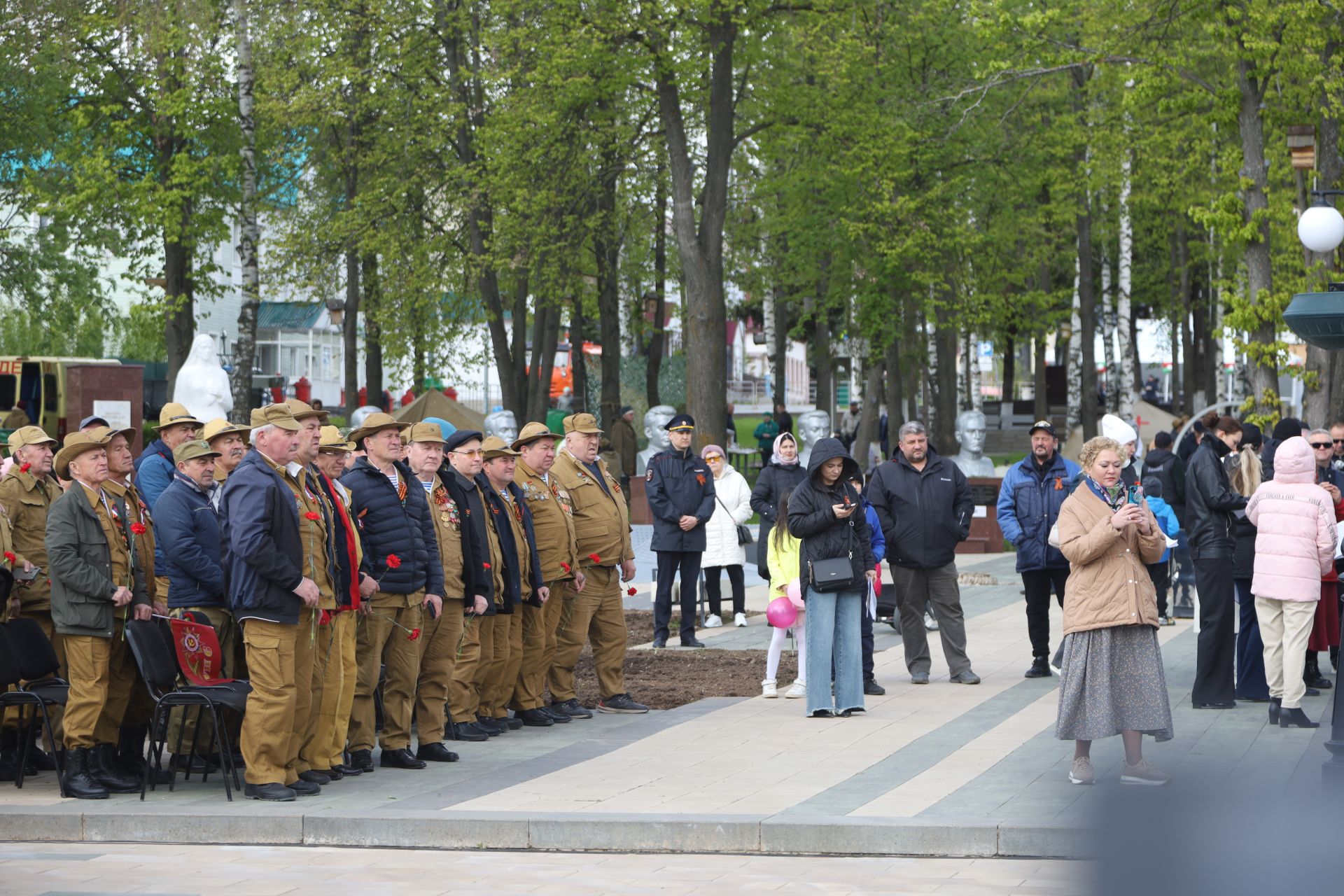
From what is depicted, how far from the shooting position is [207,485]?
32.4 feet

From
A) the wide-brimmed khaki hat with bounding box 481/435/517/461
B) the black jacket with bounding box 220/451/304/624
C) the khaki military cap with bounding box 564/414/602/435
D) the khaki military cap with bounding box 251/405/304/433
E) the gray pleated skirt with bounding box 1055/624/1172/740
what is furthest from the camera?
the khaki military cap with bounding box 564/414/602/435

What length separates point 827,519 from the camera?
11.9 meters

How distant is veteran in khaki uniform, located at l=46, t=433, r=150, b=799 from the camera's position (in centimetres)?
935

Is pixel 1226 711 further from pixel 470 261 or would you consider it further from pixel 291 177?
pixel 291 177

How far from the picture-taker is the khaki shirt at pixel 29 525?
10141 mm

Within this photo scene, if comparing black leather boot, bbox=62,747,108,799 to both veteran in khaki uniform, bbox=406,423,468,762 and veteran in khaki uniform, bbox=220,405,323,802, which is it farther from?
veteran in khaki uniform, bbox=406,423,468,762

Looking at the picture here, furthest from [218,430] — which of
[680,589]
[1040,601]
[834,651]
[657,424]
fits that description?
[657,424]

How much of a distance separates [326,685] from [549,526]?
2805 millimetres

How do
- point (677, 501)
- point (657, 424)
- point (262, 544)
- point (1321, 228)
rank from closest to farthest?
point (262, 544)
point (1321, 228)
point (677, 501)
point (657, 424)

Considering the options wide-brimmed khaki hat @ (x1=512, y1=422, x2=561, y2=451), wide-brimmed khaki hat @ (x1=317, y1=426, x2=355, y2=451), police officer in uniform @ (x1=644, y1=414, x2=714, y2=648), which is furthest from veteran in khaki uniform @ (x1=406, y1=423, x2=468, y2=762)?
police officer in uniform @ (x1=644, y1=414, x2=714, y2=648)

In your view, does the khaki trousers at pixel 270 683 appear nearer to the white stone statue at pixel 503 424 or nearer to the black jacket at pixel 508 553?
the black jacket at pixel 508 553

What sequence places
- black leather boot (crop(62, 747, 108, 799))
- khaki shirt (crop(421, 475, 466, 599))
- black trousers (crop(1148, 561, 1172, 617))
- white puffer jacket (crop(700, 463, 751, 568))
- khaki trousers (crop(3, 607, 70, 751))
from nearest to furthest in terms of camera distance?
black leather boot (crop(62, 747, 108, 799))
khaki trousers (crop(3, 607, 70, 751))
khaki shirt (crop(421, 475, 466, 599))
black trousers (crop(1148, 561, 1172, 617))
white puffer jacket (crop(700, 463, 751, 568))

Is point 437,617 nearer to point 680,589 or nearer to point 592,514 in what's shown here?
point 592,514

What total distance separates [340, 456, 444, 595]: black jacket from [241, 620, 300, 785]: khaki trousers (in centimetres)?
96
